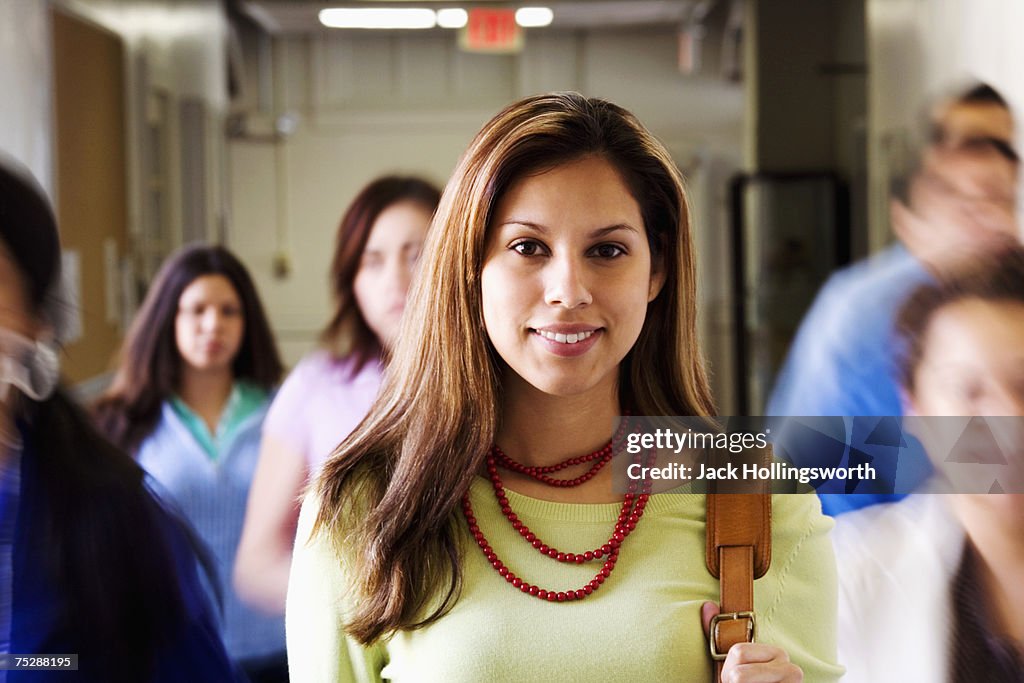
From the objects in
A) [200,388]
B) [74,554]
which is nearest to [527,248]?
[74,554]

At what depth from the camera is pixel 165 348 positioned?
1.41 m

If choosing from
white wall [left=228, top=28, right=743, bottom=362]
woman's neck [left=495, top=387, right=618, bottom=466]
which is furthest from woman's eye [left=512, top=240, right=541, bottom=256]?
white wall [left=228, top=28, right=743, bottom=362]

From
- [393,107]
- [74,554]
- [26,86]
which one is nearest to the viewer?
[74,554]

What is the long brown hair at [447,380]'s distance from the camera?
75 cm

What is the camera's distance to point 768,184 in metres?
1.39

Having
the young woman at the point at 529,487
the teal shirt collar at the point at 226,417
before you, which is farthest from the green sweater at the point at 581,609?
the teal shirt collar at the point at 226,417

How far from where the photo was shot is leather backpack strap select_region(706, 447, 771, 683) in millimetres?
749

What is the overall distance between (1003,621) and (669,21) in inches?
29.1

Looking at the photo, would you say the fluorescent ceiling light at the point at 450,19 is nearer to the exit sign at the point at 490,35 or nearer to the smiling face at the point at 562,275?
the exit sign at the point at 490,35

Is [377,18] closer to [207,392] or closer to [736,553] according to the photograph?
[207,392]

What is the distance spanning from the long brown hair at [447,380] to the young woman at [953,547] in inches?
15.6

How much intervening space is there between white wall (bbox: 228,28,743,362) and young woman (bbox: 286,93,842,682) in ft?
1.72

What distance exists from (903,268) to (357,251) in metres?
0.63

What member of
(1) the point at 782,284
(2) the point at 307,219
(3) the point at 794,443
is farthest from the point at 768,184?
(2) the point at 307,219
